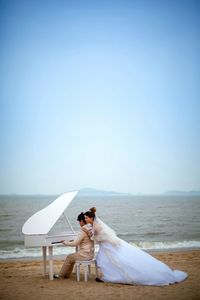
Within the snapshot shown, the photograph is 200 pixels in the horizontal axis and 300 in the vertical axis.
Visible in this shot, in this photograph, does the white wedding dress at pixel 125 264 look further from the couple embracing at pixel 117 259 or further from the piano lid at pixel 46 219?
the piano lid at pixel 46 219

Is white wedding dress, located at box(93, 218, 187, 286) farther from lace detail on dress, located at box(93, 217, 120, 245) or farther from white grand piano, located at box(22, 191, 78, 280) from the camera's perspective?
white grand piano, located at box(22, 191, 78, 280)

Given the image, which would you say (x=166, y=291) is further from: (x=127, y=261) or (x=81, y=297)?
(x=81, y=297)

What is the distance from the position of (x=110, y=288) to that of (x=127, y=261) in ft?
1.46

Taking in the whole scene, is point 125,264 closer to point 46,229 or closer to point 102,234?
point 102,234

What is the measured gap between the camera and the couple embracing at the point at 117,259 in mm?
5836

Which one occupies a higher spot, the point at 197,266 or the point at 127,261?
the point at 127,261

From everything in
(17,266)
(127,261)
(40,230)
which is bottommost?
(17,266)

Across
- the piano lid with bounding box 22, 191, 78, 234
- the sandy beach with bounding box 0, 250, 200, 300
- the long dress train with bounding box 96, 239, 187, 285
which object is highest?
the piano lid with bounding box 22, 191, 78, 234

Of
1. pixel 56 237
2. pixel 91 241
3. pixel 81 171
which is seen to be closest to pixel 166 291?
pixel 91 241

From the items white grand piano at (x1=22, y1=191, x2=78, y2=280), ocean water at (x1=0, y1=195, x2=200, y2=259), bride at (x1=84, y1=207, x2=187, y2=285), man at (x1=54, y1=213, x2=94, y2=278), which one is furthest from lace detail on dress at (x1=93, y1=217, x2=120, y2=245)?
ocean water at (x1=0, y1=195, x2=200, y2=259)

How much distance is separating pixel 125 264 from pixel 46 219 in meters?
1.52

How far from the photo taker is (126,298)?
16.9ft

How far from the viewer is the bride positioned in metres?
5.83

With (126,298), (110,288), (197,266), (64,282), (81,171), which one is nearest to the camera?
(126,298)
